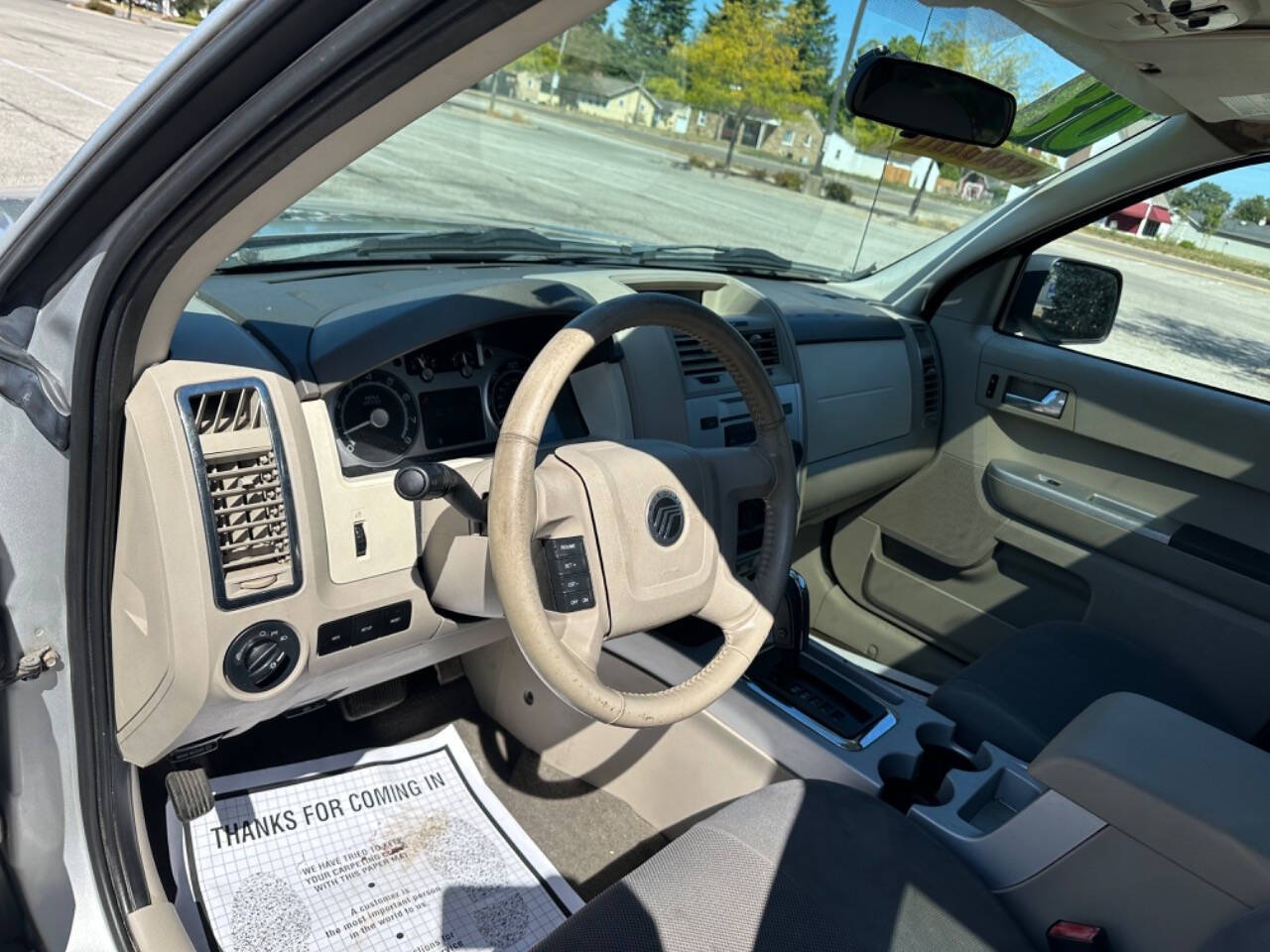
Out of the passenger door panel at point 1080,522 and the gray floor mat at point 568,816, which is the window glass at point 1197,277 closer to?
the passenger door panel at point 1080,522

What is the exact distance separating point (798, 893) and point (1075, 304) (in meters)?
2.19

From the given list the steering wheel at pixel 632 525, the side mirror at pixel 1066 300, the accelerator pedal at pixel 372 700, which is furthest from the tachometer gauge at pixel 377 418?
the side mirror at pixel 1066 300

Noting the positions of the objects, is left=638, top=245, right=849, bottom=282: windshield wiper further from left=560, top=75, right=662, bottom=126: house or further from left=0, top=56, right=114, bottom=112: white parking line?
left=0, top=56, right=114, bottom=112: white parking line

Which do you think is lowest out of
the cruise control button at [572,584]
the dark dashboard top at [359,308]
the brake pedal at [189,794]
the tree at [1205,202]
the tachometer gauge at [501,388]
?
the brake pedal at [189,794]

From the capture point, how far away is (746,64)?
3566 mm

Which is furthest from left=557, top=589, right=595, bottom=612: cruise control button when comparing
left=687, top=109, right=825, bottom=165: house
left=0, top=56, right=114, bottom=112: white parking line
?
left=0, top=56, right=114, bottom=112: white parking line

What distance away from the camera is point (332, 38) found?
2.79 feet

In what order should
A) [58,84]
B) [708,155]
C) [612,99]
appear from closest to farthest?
[612,99]
[708,155]
[58,84]

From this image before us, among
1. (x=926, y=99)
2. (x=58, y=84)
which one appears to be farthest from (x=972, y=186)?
(x=58, y=84)

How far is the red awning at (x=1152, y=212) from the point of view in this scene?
252cm

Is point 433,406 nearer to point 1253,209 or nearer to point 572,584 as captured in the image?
point 572,584

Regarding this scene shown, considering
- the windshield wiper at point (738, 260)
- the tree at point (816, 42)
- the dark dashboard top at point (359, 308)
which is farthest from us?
the tree at point (816, 42)

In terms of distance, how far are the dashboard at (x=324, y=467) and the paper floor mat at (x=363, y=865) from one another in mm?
320

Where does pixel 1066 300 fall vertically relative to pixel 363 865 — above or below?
above
